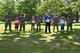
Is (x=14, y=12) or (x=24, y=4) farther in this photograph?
(x=14, y=12)

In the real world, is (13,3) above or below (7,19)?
above

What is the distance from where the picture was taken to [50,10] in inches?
2132

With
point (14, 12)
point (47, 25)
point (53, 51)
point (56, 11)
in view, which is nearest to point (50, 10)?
point (56, 11)

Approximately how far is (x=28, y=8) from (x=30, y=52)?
122 feet

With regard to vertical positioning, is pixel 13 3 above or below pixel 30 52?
above

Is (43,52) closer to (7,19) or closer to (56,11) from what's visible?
(7,19)

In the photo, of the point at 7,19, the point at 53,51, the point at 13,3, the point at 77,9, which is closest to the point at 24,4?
the point at 77,9

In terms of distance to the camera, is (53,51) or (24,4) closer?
(53,51)

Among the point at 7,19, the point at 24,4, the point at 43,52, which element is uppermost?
the point at 24,4

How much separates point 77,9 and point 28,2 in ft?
29.9

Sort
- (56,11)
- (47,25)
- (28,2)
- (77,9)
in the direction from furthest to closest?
(56,11)
(28,2)
(77,9)
(47,25)

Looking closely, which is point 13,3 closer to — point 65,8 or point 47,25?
point 65,8

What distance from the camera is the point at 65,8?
177 feet

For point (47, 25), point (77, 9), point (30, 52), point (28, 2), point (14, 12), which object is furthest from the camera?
point (14, 12)
